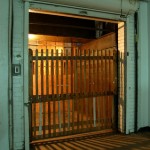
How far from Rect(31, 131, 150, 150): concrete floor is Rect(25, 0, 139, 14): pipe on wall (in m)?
3.29

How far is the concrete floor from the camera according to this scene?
16.8ft

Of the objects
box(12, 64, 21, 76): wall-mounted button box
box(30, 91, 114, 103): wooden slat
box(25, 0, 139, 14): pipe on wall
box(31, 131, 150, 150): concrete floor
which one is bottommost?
box(31, 131, 150, 150): concrete floor

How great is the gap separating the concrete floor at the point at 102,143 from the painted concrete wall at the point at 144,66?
2.08ft

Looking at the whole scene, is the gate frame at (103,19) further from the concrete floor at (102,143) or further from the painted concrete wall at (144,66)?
the concrete floor at (102,143)

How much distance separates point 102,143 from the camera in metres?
5.41

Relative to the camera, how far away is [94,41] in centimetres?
847

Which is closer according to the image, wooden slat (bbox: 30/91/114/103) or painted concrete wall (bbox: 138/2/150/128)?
wooden slat (bbox: 30/91/114/103)

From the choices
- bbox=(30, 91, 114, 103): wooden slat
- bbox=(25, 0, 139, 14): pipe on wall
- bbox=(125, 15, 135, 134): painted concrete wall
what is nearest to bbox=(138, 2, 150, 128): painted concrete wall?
bbox=(125, 15, 135, 134): painted concrete wall

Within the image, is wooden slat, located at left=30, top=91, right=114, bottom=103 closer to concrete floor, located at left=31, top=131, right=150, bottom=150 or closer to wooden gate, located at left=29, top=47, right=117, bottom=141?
wooden gate, located at left=29, top=47, right=117, bottom=141

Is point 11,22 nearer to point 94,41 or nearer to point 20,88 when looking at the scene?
point 20,88

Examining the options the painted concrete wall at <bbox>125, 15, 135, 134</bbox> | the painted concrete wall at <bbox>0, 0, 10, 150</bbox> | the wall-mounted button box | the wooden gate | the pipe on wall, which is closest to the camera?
the painted concrete wall at <bbox>0, 0, 10, 150</bbox>

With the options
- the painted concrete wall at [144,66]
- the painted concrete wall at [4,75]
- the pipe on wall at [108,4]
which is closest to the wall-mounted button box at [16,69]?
the painted concrete wall at [4,75]

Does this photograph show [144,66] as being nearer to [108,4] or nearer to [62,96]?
[108,4]

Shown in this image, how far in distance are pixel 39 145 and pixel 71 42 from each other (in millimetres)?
5634
